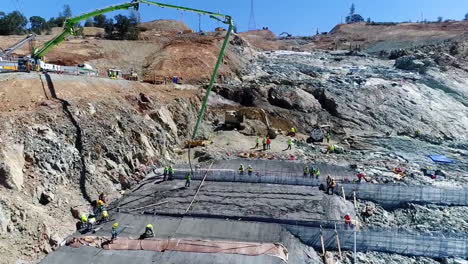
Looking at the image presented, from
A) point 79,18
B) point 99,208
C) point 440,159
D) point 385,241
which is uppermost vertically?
point 79,18

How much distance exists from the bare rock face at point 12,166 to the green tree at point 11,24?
4305cm

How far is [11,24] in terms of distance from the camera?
5309cm

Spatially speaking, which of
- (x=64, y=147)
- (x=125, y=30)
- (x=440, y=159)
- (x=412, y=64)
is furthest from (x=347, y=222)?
(x=125, y=30)

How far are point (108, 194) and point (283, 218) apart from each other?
30.5 feet

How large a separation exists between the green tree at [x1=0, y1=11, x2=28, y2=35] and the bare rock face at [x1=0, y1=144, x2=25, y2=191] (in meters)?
43.1

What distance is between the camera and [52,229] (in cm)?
1650

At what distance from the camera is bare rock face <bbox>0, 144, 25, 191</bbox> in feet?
53.9

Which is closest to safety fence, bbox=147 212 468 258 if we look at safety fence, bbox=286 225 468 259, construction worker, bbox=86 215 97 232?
safety fence, bbox=286 225 468 259

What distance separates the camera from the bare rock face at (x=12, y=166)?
1642cm

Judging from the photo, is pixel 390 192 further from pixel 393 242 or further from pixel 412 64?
pixel 412 64

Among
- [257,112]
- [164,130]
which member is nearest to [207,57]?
[257,112]

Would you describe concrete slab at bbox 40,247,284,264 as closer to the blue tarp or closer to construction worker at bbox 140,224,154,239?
construction worker at bbox 140,224,154,239

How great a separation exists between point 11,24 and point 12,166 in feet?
146

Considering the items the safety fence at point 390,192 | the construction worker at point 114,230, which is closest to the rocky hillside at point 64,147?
the construction worker at point 114,230
